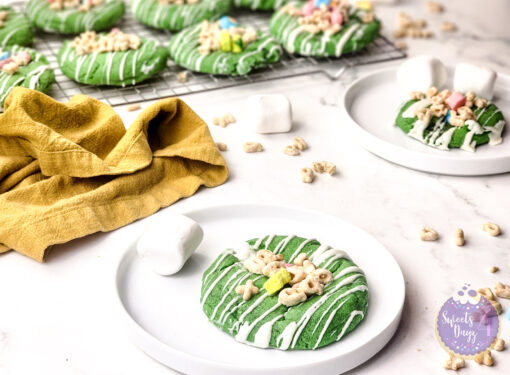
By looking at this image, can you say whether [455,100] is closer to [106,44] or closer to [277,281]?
[277,281]

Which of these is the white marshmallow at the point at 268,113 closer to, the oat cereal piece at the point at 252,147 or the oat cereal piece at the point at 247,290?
the oat cereal piece at the point at 252,147

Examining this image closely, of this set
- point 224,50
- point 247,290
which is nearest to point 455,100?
point 224,50

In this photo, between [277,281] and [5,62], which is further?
[5,62]

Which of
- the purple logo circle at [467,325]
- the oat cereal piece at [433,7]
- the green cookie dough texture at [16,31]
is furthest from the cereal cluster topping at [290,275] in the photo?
the oat cereal piece at [433,7]

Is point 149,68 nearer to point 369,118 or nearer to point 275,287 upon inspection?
point 369,118

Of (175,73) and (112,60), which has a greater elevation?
(112,60)

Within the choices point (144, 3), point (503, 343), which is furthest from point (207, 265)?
point (144, 3)

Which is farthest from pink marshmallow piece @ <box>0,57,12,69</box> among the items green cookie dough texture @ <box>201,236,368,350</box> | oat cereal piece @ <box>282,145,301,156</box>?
green cookie dough texture @ <box>201,236,368,350</box>

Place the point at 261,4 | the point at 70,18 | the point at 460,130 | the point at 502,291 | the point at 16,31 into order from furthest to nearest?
the point at 261,4 < the point at 70,18 < the point at 16,31 < the point at 460,130 < the point at 502,291
